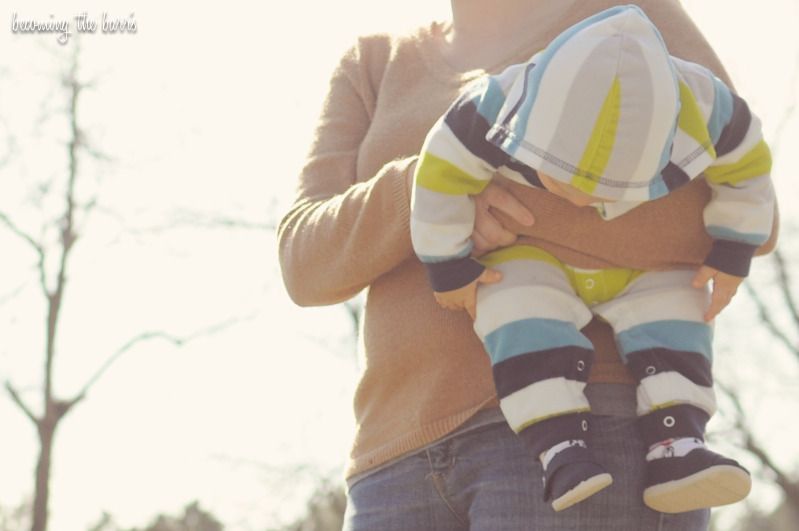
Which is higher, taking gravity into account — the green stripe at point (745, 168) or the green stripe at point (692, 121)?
the green stripe at point (692, 121)

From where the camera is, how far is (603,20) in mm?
1915

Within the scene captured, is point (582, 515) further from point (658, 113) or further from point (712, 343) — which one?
point (658, 113)

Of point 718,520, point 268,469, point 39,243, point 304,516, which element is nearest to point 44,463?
point 39,243

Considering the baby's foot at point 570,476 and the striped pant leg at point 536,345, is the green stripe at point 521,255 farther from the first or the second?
the baby's foot at point 570,476

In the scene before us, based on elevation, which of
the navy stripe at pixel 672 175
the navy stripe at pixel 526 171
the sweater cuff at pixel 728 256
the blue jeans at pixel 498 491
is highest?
the navy stripe at pixel 672 175

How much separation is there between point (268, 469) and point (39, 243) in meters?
4.75

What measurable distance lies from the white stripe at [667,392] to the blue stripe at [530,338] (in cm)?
11

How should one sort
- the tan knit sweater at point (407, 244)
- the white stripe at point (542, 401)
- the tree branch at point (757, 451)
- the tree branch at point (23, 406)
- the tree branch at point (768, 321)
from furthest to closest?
the tree branch at point (768, 321) → the tree branch at point (757, 451) → the tree branch at point (23, 406) → the tan knit sweater at point (407, 244) → the white stripe at point (542, 401)

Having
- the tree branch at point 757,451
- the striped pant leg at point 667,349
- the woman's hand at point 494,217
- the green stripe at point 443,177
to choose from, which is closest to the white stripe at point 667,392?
the striped pant leg at point 667,349

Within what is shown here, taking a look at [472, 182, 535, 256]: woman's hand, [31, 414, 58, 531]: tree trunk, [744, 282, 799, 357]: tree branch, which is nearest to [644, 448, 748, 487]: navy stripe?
[472, 182, 535, 256]: woman's hand

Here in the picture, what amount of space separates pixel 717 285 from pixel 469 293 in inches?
17.0

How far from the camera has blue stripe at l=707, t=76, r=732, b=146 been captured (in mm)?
1969

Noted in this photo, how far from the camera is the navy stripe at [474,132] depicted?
1923 mm

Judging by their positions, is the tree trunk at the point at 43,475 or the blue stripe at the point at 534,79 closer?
the blue stripe at the point at 534,79
